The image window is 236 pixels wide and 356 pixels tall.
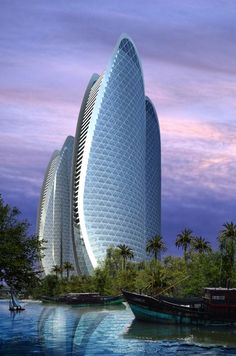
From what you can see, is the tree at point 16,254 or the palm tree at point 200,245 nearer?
the tree at point 16,254

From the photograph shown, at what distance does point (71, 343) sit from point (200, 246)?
91.0m

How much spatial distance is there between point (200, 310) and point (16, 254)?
3087 centimetres

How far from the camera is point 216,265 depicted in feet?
336

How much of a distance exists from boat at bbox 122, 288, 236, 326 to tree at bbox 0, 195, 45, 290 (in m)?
26.1

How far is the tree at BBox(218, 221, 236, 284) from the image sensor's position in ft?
332

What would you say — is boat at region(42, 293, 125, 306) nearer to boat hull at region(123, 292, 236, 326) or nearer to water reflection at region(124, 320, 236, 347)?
boat hull at region(123, 292, 236, 326)

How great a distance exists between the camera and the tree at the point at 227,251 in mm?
101188

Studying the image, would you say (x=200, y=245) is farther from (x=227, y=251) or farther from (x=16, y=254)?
(x=16, y=254)

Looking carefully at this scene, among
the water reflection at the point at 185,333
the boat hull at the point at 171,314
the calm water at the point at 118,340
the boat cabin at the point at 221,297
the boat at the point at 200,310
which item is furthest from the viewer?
the boat cabin at the point at 221,297

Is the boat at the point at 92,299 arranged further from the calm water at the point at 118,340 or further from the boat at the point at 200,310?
the calm water at the point at 118,340

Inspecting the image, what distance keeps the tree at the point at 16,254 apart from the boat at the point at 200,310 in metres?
26.1

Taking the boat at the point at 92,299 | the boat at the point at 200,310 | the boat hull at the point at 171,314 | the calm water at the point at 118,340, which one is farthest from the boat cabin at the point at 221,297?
the boat at the point at 92,299

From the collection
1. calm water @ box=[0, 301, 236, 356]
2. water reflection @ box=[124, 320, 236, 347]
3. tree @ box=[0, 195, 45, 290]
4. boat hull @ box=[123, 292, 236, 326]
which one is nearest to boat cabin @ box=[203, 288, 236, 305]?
boat hull @ box=[123, 292, 236, 326]

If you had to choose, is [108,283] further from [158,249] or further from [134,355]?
[134,355]
